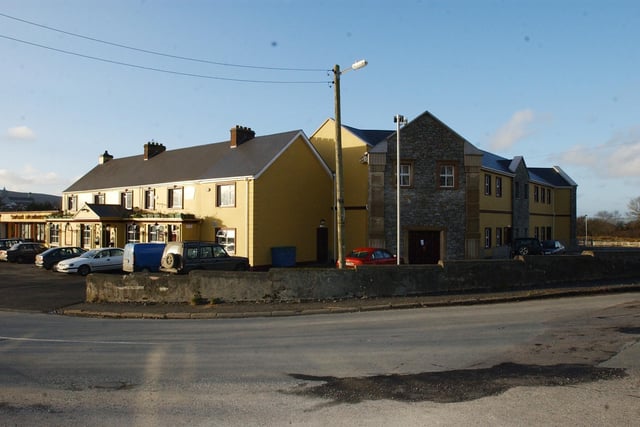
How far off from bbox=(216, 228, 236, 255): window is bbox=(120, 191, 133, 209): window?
12.4 metres

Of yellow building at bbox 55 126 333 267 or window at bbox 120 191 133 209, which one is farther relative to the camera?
window at bbox 120 191 133 209

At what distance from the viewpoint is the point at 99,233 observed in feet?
132

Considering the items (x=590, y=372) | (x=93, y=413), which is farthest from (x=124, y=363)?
(x=590, y=372)

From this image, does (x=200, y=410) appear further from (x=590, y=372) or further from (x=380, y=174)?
(x=380, y=174)

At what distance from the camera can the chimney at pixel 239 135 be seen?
37344 millimetres

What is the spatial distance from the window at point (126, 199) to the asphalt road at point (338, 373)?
29.1 meters

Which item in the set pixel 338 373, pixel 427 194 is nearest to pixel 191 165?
pixel 427 194

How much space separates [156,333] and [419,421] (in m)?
8.66

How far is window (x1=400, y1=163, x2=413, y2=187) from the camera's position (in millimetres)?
29844

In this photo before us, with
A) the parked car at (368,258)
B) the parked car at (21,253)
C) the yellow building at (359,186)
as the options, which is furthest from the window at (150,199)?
the parked car at (368,258)

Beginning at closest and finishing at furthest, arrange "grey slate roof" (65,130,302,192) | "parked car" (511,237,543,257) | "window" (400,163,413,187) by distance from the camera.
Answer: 1. "window" (400,163,413,187)
2. "grey slate roof" (65,130,302,192)
3. "parked car" (511,237,543,257)

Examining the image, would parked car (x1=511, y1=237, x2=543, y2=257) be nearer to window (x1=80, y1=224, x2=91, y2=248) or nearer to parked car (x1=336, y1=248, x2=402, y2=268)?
parked car (x1=336, y1=248, x2=402, y2=268)

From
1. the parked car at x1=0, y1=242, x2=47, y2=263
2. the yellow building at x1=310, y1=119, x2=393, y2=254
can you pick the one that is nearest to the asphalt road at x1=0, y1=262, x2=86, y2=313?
the parked car at x1=0, y1=242, x2=47, y2=263

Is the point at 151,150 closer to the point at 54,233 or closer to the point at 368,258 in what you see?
the point at 54,233
